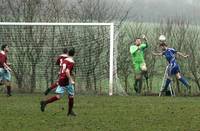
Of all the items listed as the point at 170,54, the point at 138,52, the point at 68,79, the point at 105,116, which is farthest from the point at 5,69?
the point at 105,116

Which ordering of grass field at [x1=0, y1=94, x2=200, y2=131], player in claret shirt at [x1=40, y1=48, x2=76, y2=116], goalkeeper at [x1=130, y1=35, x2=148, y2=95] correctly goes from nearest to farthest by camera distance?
grass field at [x1=0, y1=94, x2=200, y2=131] < player in claret shirt at [x1=40, y1=48, x2=76, y2=116] < goalkeeper at [x1=130, y1=35, x2=148, y2=95]

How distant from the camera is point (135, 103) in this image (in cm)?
1888

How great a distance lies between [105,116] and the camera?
15.2 meters

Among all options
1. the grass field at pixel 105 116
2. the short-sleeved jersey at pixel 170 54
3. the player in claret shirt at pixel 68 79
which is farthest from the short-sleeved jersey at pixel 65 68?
the short-sleeved jersey at pixel 170 54

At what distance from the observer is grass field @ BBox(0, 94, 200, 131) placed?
13117mm

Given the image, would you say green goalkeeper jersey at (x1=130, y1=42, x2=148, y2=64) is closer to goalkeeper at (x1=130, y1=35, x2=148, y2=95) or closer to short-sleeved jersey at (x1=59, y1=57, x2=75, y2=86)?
goalkeeper at (x1=130, y1=35, x2=148, y2=95)

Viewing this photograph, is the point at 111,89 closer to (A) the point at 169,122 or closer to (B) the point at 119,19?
(B) the point at 119,19

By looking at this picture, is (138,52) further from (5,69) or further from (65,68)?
(65,68)

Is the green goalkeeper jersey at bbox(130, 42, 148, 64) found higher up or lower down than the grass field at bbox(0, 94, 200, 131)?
higher up

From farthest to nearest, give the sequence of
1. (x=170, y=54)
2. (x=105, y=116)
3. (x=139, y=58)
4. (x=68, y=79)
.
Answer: (x=139, y=58) < (x=170, y=54) < (x=68, y=79) < (x=105, y=116)

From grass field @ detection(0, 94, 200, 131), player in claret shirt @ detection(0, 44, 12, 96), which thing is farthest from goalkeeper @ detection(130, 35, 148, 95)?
player in claret shirt @ detection(0, 44, 12, 96)

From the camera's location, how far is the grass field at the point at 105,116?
1312 centimetres

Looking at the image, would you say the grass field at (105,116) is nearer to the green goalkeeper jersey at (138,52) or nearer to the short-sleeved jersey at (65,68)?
the short-sleeved jersey at (65,68)

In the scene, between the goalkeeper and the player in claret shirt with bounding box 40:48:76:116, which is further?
the goalkeeper
